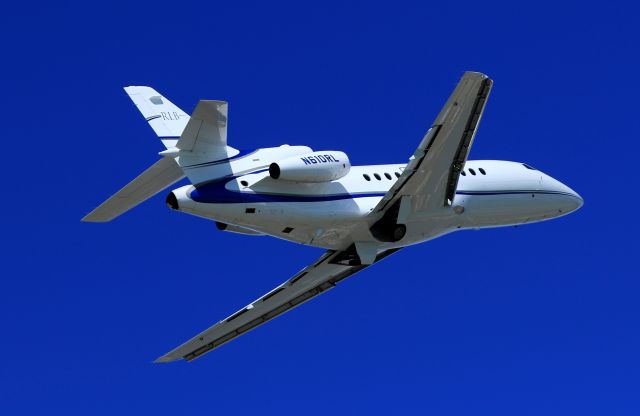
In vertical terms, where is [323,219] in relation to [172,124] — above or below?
below

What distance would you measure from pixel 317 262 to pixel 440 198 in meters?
4.87

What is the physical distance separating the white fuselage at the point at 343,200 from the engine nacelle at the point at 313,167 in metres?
0.49

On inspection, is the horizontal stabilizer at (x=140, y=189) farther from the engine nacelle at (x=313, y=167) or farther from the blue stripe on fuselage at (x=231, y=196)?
the engine nacelle at (x=313, y=167)

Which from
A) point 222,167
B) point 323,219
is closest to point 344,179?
point 323,219

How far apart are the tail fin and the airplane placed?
28mm

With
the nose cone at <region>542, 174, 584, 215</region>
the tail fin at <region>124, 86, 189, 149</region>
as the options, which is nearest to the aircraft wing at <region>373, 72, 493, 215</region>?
the nose cone at <region>542, 174, 584, 215</region>

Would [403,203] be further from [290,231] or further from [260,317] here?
[260,317]

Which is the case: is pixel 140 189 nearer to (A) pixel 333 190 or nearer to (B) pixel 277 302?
(A) pixel 333 190

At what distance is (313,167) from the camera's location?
37.1 metres

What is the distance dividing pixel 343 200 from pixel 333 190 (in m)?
0.47

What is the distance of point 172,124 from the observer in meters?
37.9

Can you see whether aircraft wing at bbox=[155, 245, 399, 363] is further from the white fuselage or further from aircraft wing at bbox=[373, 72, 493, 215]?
aircraft wing at bbox=[373, 72, 493, 215]

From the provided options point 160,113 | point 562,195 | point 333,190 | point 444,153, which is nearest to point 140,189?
point 160,113

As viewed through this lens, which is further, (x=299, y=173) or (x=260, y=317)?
(x=260, y=317)
